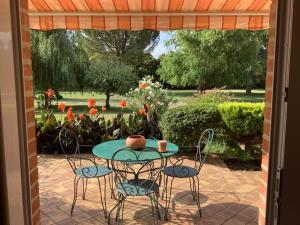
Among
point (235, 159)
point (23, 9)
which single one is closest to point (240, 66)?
point (235, 159)

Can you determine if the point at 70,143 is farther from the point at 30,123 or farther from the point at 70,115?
the point at 30,123

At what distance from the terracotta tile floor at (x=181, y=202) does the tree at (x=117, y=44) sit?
11.8 m

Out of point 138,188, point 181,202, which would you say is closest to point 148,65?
point 181,202

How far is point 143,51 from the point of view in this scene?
57.2 feet

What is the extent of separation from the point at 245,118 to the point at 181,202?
2308mm

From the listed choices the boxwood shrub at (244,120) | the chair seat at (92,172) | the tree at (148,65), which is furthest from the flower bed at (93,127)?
the tree at (148,65)

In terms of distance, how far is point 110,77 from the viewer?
15.1 meters

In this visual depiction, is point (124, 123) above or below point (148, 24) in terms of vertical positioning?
below

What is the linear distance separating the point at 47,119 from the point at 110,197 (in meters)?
3.06

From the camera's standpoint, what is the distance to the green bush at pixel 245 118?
5570mm

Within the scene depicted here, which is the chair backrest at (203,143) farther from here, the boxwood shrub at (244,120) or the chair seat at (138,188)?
the chair seat at (138,188)

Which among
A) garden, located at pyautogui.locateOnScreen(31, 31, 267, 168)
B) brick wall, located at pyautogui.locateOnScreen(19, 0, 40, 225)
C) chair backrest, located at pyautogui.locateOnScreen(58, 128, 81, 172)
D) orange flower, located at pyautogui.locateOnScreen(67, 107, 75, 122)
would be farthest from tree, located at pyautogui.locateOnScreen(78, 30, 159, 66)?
brick wall, located at pyautogui.locateOnScreen(19, 0, 40, 225)

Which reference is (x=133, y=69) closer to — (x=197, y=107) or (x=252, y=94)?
(x=252, y=94)

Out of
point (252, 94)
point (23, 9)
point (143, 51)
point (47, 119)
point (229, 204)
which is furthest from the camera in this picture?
point (252, 94)
